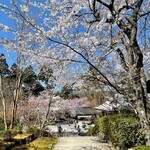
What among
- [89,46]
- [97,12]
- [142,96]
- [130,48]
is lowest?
[142,96]

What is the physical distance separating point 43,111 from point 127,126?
15725 mm

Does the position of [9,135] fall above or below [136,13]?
below

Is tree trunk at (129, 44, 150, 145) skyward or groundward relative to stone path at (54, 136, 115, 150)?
skyward

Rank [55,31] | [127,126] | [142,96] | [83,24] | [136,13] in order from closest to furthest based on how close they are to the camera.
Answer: [142,96]
[136,13]
[55,31]
[83,24]
[127,126]

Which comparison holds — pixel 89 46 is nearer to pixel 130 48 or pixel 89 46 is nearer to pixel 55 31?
pixel 55 31

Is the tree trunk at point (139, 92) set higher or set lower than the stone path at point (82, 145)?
higher

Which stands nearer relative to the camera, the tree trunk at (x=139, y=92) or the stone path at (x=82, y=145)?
the tree trunk at (x=139, y=92)

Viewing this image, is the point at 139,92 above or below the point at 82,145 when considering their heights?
above

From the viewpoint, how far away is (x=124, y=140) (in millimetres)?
8844

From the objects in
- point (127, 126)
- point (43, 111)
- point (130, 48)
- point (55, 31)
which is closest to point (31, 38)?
point (55, 31)

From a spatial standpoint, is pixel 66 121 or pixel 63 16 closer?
pixel 63 16

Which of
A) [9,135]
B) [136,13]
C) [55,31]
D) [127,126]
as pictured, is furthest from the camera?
[9,135]

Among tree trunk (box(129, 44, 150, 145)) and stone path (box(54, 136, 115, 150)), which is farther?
stone path (box(54, 136, 115, 150))

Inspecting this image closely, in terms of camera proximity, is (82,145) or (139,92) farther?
(82,145)
